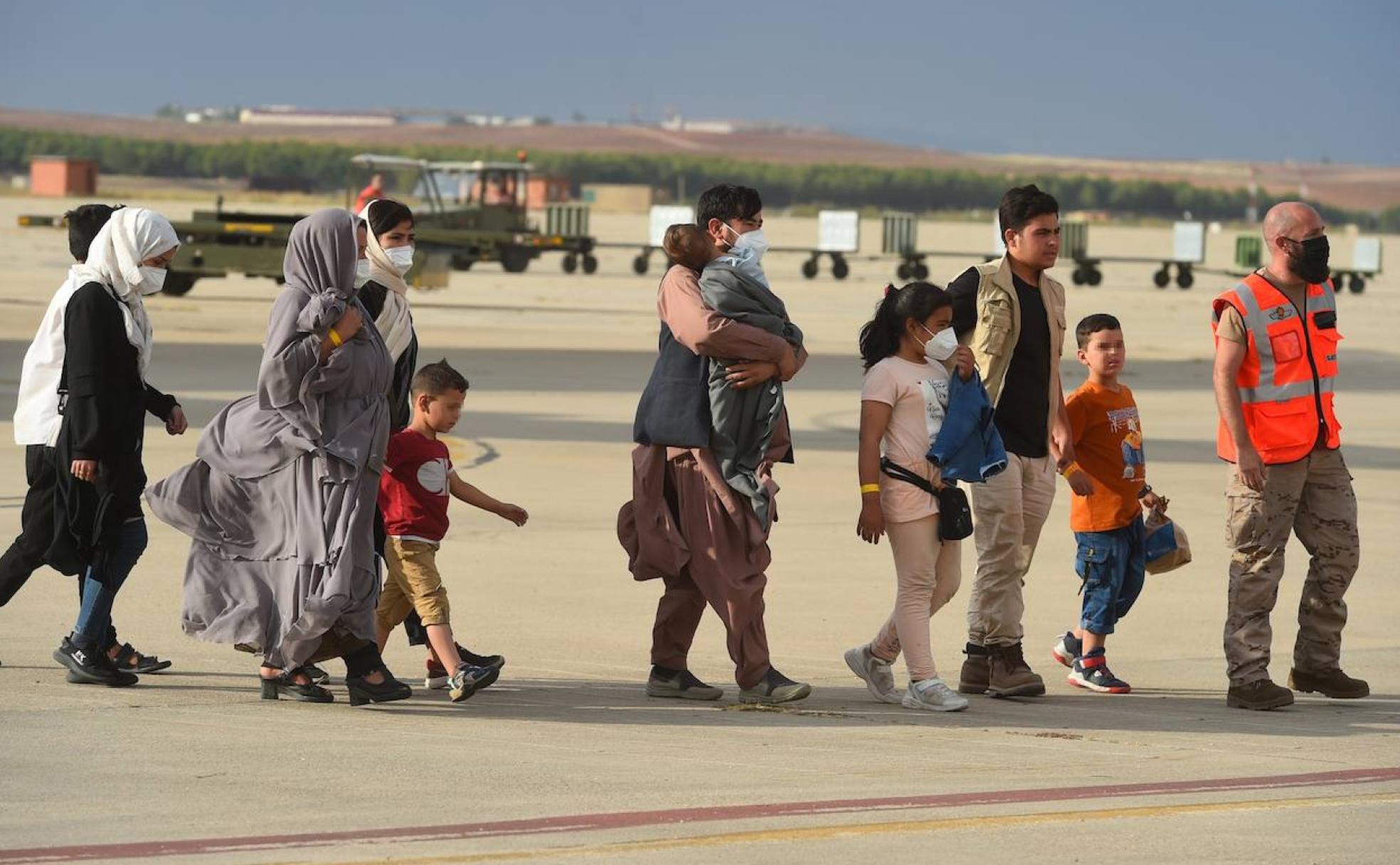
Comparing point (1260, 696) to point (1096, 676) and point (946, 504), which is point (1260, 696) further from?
point (946, 504)

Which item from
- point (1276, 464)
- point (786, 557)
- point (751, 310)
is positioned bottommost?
point (786, 557)

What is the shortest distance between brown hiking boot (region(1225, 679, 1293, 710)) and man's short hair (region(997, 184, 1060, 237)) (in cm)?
185

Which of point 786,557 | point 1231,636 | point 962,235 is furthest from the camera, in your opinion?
point 962,235

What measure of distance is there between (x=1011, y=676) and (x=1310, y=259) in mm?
1863

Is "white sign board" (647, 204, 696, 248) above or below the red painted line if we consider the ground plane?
above

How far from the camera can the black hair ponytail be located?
7.89 m

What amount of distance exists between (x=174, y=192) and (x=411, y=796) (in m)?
122

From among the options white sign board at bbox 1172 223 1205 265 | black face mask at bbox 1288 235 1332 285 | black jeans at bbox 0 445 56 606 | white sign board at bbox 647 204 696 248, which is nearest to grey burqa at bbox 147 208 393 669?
black jeans at bbox 0 445 56 606

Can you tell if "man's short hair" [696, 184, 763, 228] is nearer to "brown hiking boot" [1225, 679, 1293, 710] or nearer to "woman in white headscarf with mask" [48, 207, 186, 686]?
"woman in white headscarf with mask" [48, 207, 186, 686]

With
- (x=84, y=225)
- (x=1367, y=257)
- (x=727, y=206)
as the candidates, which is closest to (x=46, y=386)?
A: (x=84, y=225)

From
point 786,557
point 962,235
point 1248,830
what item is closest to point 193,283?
point 786,557

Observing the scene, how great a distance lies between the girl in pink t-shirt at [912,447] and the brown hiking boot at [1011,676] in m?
0.30

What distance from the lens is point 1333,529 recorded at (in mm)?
8359

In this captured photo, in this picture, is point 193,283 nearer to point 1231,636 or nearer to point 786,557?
point 786,557
